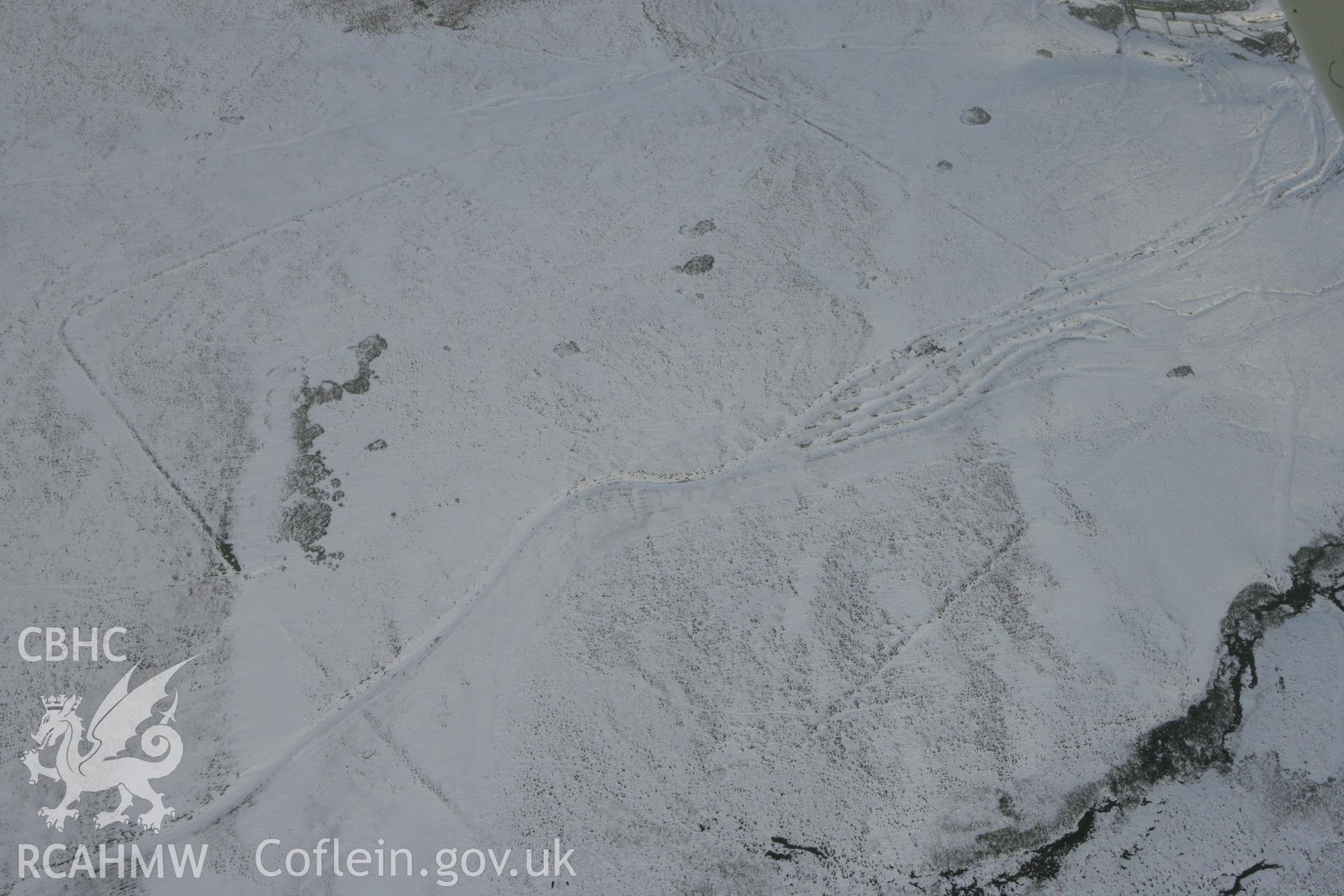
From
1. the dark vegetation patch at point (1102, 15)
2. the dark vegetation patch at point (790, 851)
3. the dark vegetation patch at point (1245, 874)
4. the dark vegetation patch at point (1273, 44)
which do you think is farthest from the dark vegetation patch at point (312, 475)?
the dark vegetation patch at point (1273, 44)

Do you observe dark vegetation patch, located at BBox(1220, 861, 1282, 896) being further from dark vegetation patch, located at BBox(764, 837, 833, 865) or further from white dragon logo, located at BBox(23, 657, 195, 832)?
white dragon logo, located at BBox(23, 657, 195, 832)

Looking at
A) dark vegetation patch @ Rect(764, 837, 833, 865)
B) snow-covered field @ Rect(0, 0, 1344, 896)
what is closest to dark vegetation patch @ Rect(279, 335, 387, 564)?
snow-covered field @ Rect(0, 0, 1344, 896)

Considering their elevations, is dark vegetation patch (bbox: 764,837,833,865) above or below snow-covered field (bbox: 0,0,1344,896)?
below

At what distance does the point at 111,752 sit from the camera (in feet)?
16.2

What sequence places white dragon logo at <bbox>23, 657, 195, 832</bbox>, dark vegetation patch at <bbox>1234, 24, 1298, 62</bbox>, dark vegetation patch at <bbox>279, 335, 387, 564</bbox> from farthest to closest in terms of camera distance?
dark vegetation patch at <bbox>1234, 24, 1298, 62</bbox>, dark vegetation patch at <bbox>279, 335, 387, 564</bbox>, white dragon logo at <bbox>23, 657, 195, 832</bbox>

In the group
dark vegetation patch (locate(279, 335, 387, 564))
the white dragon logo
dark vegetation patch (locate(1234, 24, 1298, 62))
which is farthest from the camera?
dark vegetation patch (locate(1234, 24, 1298, 62))

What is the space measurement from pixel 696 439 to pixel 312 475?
8.05ft

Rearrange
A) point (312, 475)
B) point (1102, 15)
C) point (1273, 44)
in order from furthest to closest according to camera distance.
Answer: point (1102, 15), point (1273, 44), point (312, 475)

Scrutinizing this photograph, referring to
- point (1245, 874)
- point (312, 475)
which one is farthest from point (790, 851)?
point (312, 475)

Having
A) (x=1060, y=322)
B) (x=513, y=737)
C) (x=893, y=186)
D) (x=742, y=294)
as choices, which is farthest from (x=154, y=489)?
(x=1060, y=322)

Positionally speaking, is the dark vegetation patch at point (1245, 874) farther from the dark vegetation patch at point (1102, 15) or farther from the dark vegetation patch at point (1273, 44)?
the dark vegetation patch at point (1102, 15)

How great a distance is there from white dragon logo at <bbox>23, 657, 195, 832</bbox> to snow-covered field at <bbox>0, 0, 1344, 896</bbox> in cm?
8

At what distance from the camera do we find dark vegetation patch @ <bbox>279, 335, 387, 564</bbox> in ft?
18.2
